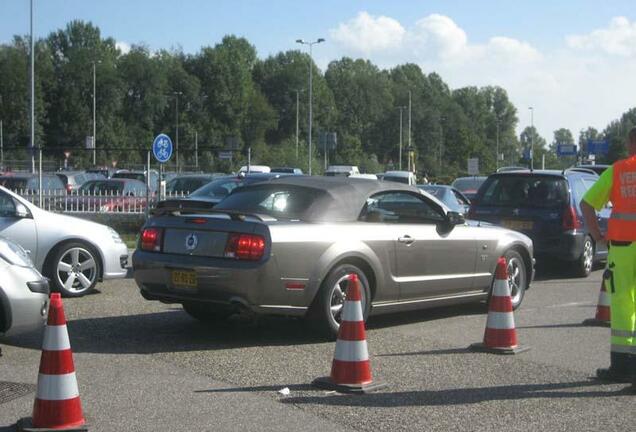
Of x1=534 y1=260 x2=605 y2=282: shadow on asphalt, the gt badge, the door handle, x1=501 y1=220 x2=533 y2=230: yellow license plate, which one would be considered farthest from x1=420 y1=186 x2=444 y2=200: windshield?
the gt badge

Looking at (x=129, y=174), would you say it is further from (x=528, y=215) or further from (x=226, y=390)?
(x=226, y=390)

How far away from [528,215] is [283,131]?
104 meters

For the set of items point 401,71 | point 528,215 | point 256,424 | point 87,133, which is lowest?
point 256,424

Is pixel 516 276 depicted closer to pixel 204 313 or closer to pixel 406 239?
pixel 406 239

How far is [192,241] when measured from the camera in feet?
27.7

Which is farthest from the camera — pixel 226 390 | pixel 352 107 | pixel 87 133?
pixel 352 107

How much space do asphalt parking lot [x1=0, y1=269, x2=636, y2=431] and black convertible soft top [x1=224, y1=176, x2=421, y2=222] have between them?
116cm

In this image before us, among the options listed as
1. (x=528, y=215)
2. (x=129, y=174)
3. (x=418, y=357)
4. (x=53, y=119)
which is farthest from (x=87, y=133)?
(x=418, y=357)

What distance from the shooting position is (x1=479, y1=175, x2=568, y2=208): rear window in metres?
14.5

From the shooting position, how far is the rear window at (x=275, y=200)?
8.83 meters

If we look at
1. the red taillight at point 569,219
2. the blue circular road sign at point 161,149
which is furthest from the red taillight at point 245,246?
the blue circular road sign at point 161,149

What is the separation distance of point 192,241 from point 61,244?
3.35m

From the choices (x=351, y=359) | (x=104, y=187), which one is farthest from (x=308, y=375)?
(x=104, y=187)

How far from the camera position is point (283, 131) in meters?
118
